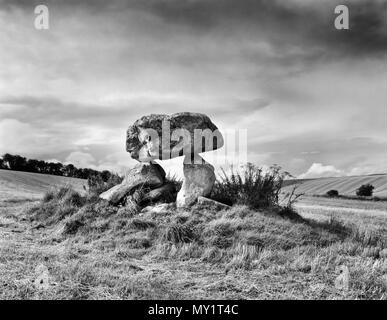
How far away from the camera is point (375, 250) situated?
31.6 feet

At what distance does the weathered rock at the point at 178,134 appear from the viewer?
13227 mm

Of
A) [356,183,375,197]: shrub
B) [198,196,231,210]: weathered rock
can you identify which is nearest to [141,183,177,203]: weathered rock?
[198,196,231,210]: weathered rock

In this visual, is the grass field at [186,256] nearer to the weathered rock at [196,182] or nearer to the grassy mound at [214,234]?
the grassy mound at [214,234]

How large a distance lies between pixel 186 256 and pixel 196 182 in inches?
177

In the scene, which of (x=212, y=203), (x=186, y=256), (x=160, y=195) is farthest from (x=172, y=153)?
(x=186, y=256)

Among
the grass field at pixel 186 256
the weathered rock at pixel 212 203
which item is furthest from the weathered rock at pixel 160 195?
the weathered rock at pixel 212 203

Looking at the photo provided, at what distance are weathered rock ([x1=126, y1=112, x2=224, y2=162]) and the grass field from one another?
2.45 meters

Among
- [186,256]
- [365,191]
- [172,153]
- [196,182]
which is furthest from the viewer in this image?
[365,191]

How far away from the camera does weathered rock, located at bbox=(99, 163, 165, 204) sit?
13984 millimetres

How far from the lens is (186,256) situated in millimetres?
8664

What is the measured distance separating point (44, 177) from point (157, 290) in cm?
3752

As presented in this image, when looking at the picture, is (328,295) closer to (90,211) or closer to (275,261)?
(275,261)

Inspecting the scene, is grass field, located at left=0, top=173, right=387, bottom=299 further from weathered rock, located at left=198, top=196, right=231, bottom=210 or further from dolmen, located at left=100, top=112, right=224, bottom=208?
dolmen, located at left=100, top=112, right=224, bottom=208

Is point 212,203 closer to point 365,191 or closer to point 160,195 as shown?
point 160,195
